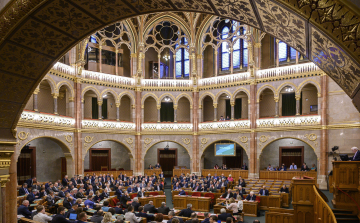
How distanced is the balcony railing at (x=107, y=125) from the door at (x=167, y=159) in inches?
217

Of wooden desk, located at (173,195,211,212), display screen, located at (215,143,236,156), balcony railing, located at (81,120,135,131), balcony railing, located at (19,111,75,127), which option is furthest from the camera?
display screen, located at (215,143,236,156)

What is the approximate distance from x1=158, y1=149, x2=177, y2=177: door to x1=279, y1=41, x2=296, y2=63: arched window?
1383cm

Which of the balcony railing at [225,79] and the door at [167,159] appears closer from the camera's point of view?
the balcony railing at [225,79]

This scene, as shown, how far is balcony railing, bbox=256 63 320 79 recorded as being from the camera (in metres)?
22.0

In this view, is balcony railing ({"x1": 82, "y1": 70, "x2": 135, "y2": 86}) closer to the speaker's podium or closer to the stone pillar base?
the stone pillar base

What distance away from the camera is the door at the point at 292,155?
24.5m

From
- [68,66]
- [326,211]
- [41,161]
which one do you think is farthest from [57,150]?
[326,211]

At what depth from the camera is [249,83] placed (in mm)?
24344

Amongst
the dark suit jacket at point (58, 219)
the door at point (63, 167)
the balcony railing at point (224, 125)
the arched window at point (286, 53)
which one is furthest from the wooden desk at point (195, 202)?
the arched window at point (286, 53)

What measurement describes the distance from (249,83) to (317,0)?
22285mm

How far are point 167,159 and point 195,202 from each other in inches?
569

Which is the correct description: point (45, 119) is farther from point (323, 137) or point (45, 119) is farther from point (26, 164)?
point (323, 137)

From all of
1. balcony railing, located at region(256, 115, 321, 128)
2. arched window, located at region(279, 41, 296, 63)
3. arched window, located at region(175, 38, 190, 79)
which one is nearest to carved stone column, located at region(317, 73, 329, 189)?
balcony railing, located at region(256, 115, 321, 128)

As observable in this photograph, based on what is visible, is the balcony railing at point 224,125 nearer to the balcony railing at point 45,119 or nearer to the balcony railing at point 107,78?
the balcony railing at point 107,78
